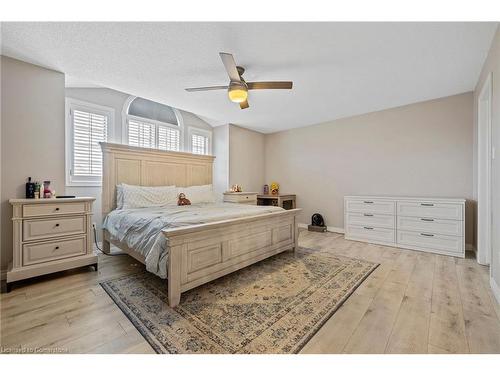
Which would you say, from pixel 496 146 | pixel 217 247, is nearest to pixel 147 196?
pixel 217 247

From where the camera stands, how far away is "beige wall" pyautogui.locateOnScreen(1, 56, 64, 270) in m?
2.34

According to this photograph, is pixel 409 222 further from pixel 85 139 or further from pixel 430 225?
pixel 85 139

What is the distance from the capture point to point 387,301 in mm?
1907

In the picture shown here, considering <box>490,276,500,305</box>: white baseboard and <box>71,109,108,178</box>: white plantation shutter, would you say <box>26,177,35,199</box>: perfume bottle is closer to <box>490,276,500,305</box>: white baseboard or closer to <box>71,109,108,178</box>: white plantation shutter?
<box>71,109,108,178</box>: white plantation shutter

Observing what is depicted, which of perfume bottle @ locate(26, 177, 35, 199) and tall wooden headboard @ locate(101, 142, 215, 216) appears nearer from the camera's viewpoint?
perfume bottle @ locate(26, 177, 35, 199)

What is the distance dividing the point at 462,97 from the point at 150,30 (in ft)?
14.3

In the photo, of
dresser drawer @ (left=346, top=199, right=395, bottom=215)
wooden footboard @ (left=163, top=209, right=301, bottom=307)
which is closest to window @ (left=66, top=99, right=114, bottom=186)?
wooden footboard @ (left=163, top=209, right=301, bottom=307)

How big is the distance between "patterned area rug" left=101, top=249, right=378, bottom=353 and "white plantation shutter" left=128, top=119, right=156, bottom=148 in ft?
8.23

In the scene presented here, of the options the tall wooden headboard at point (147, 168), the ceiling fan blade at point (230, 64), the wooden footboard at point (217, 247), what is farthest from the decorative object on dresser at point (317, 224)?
the ceiling fan blade at point (230, 64)

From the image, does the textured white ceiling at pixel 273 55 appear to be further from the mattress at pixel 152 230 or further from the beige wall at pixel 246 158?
the beige wall at pixel 246 158

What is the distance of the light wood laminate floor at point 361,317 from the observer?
137cm
